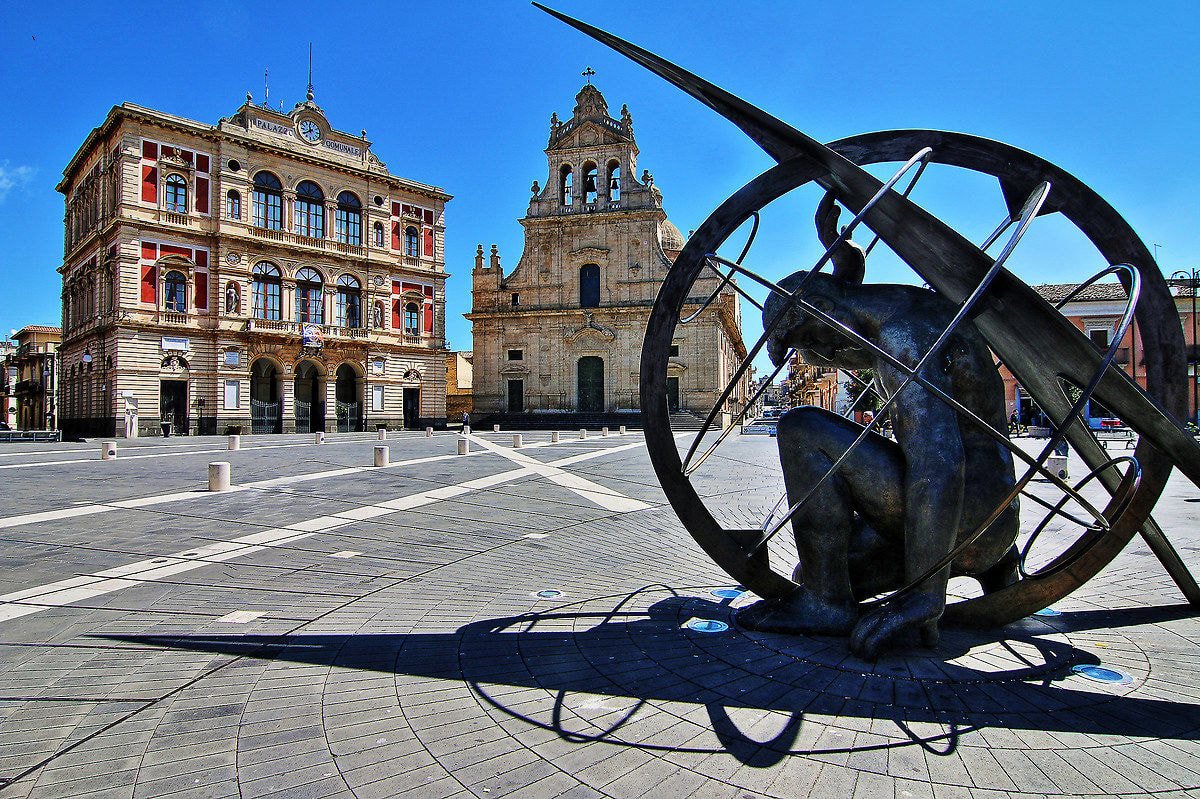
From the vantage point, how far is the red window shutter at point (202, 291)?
36.8m

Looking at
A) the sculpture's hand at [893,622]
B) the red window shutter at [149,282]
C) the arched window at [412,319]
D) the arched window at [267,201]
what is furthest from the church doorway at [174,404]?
the sculpture's hand at [893,622]

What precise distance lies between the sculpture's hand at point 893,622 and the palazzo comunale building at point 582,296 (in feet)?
143

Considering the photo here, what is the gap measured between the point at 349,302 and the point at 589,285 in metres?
17.6

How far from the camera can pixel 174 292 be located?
3628 cm

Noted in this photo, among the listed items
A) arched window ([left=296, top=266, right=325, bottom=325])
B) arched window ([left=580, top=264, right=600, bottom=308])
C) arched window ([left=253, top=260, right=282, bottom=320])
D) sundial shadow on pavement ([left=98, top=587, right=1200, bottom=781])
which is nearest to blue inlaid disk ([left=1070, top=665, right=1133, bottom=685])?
sundial shadow on pavement ([left=98, top=587, right=1200, bottom=781])

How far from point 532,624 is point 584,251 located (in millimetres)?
47507

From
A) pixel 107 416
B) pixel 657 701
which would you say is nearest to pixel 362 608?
pixel 657 701

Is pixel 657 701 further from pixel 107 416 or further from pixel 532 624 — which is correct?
pixel 107 416

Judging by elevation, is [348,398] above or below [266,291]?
below

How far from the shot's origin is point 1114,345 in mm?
3059

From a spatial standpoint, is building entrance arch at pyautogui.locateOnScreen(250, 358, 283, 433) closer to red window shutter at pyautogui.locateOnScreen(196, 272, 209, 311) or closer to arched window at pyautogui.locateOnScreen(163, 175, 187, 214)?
red window shutter at pyautogui.locateOnScreen(196, 272, 209, 311)

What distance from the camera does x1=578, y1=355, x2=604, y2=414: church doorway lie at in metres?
49.3

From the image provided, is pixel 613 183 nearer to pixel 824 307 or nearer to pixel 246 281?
pixel 246 281

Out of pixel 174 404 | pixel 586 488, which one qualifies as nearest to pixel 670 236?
pixel 174 404
